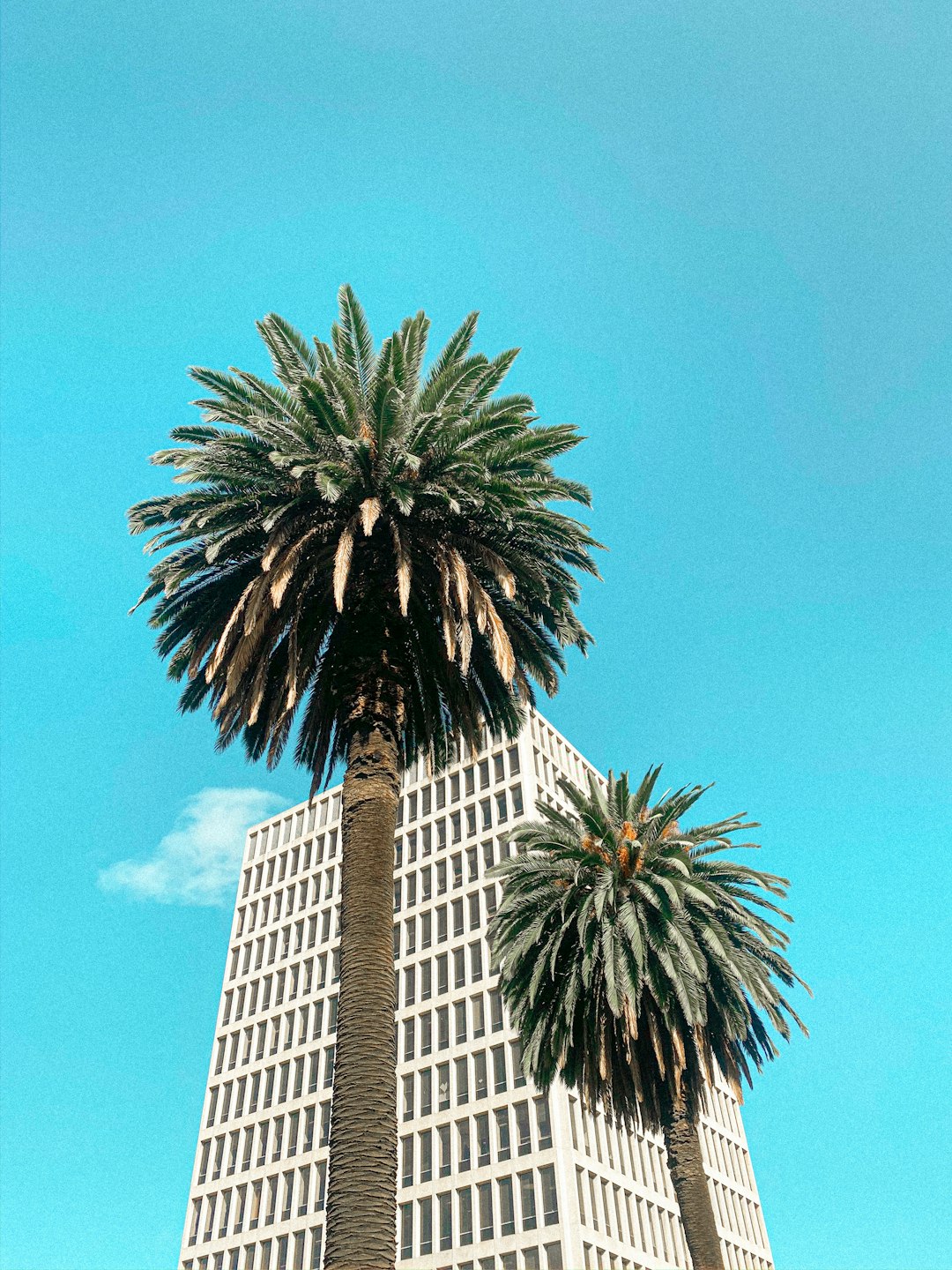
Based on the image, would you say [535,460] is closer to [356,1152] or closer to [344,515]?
[344,515]

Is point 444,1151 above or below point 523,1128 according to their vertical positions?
above

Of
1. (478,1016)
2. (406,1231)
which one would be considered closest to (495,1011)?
(478,1016)

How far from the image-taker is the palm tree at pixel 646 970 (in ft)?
82.7

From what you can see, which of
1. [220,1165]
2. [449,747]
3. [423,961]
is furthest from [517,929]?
[220,1165]

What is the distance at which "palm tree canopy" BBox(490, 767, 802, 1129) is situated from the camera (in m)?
25.3

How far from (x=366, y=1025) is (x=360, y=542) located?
8.41 meters

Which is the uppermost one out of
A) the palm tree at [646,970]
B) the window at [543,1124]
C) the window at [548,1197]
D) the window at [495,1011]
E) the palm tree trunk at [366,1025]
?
the window at [495,1011]

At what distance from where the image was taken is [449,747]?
69.6 ft

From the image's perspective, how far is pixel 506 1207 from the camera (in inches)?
2156

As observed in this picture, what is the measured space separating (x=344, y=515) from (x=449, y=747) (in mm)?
5803

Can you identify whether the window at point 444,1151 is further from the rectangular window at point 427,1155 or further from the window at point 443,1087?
the window at point 443,1087

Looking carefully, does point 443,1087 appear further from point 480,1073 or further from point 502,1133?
point 502,1133

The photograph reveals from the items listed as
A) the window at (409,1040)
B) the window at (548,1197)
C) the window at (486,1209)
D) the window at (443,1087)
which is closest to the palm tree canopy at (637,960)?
the window at (548,1197)

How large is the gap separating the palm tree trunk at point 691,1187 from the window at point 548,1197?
99.1ft
